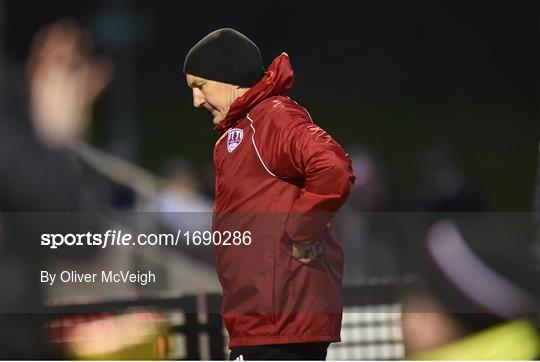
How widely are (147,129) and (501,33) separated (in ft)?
20.3

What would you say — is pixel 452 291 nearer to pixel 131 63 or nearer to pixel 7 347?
pixel 7 347

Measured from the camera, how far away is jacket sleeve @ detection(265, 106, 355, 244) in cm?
396

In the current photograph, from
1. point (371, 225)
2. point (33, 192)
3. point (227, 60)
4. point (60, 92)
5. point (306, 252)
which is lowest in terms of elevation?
point (306, 252)

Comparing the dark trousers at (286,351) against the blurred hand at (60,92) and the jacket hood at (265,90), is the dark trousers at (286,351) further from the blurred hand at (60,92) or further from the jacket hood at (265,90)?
the blurred hand at (60,92)

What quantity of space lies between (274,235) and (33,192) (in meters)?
2.38

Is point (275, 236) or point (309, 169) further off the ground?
point (309, 169)

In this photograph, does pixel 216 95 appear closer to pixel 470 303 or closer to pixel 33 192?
pixel 33 192

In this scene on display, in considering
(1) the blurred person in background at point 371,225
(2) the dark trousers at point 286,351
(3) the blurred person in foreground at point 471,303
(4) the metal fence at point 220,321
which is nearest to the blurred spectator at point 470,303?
(3) the blurred person in foreground at point 471,303

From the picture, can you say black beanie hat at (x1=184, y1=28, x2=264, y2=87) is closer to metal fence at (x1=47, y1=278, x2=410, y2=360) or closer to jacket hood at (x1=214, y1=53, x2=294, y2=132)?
jacket hood at (x1=214, y1=53, x2=294, y2=132)

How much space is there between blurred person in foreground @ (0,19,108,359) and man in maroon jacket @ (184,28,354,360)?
1.70 meters

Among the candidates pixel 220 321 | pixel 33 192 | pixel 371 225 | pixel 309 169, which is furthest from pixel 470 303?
pixel 371 225

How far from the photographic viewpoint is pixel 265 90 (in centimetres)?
431

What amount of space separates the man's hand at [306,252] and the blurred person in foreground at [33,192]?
1.89 meters

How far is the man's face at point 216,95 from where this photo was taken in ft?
14.4
